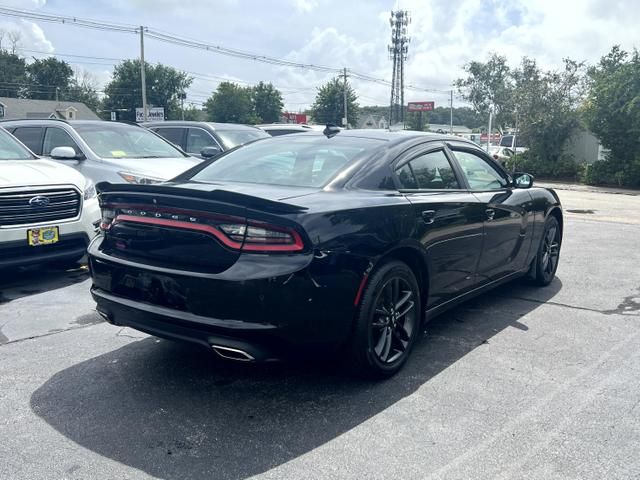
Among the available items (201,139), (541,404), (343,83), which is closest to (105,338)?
(541,404)

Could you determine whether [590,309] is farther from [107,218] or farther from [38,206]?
[38,206]

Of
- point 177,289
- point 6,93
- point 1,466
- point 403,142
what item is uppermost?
point 6,93

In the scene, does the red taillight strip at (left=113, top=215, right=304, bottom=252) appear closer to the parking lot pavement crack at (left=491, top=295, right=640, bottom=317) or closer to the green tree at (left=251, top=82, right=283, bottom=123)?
the parking lot pavement crack at (left=491, top=295, right=640, bottom=317)

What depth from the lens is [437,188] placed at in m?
4.40

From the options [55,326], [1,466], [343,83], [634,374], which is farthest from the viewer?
[343,83]

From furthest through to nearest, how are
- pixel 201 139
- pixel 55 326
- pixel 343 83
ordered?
pixel 343 83, pixel 201 139, pixel 55 326

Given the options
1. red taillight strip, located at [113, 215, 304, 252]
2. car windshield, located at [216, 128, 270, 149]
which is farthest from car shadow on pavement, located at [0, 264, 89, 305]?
car windshield, located at [216, 128, 270, 149]

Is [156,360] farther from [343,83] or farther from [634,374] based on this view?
[343,83]

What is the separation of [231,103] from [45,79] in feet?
96.5

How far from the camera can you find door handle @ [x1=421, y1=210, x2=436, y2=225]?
157 inches

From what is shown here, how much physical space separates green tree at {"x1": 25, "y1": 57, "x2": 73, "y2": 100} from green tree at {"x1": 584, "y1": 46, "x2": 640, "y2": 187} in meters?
84.9

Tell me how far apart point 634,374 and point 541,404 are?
90cm

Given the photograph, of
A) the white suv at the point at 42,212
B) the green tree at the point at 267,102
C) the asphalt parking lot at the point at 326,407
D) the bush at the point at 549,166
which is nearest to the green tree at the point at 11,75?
the green tree at the point at 267,102

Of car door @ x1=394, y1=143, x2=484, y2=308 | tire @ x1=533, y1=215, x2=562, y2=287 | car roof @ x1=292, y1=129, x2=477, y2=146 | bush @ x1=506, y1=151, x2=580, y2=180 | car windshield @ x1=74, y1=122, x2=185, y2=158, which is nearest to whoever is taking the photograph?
car door @ x1=394, y1=143, x2=484, y2=308
